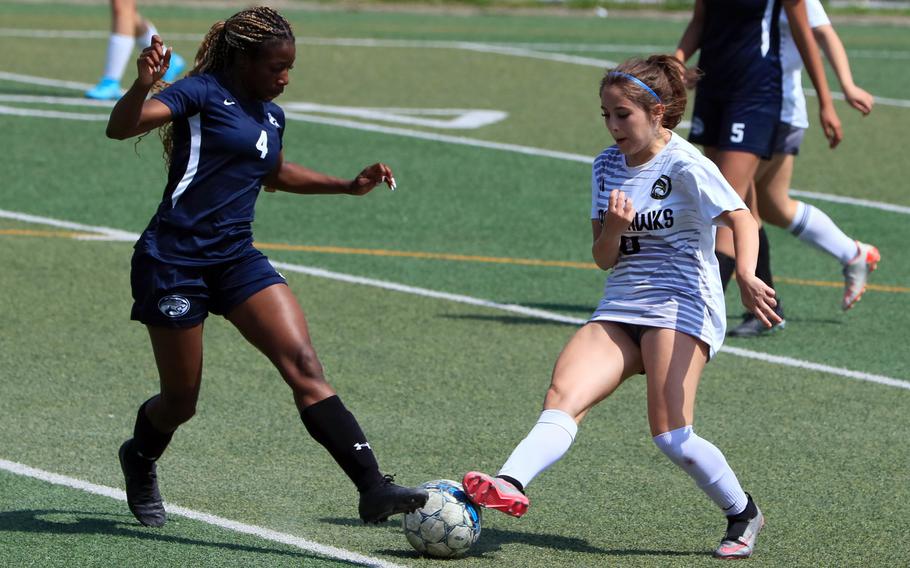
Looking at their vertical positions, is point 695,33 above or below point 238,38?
below

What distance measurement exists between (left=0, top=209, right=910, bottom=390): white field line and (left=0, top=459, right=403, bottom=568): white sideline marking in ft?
13.3

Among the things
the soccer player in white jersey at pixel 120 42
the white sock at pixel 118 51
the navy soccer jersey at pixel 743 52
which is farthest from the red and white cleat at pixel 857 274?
the white sock at pixel 118 51

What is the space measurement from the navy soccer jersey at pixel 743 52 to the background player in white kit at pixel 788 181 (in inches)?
15.3

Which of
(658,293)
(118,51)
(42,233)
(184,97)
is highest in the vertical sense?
(184,97)

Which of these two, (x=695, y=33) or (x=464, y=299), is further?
(x=464, y=299)

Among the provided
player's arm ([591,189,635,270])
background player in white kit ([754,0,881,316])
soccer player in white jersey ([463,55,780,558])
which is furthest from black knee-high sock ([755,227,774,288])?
player's arm ([591,189,635,270])

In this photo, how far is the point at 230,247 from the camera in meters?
6.11

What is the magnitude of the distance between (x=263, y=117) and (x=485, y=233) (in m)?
6.70

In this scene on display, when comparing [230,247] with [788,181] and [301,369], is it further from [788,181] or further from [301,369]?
[788,181]

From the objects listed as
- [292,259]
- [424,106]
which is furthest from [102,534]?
[424,106]

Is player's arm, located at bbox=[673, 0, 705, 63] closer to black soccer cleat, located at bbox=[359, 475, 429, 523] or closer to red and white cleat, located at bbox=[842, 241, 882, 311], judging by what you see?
red and white cleat, located at bbox=[842, 241, 882, 311]

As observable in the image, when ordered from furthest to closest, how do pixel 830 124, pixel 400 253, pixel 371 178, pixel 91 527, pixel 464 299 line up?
pixel 400 253, pixel 464 299, pixel 830 124, pixel 371 178, pixel 91 527

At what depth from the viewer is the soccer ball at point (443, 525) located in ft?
19.4

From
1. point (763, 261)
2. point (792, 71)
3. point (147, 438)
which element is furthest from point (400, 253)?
point (147, 438)
